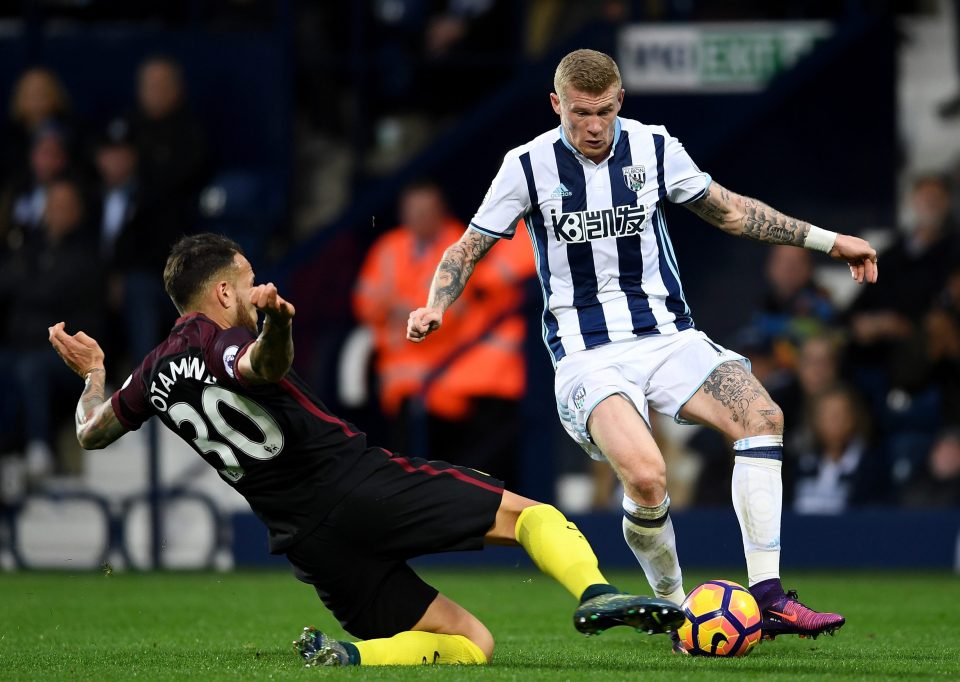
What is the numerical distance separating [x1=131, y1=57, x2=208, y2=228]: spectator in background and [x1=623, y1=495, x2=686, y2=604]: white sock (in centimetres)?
664

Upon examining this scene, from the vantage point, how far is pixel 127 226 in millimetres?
11602

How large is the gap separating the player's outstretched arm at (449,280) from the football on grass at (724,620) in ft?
4.17

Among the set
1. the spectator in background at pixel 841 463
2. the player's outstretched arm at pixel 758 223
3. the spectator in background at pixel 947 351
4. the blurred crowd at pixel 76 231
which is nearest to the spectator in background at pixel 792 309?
the spectator in background at pixel 841 463

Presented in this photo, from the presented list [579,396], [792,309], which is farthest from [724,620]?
[792,309]

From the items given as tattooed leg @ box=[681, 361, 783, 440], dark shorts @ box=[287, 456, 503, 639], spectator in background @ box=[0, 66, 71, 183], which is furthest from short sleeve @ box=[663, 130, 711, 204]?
spectator in background @ box=[0, 66, 71, 183]

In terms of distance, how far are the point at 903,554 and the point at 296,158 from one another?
5965 millimetres

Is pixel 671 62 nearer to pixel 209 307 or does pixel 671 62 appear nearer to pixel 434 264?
pixel 434 264

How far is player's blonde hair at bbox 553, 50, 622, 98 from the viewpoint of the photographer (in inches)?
227

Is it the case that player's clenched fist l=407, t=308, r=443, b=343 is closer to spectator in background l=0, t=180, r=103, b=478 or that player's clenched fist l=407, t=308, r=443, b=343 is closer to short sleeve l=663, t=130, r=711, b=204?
short sleeve l=663, t=130, r=711, b=204

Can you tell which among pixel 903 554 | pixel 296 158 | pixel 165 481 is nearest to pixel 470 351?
pixel 165 481

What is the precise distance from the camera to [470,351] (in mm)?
10539

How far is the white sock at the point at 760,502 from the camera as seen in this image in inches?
228

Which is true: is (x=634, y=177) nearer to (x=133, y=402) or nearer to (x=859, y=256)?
(x=859, y=256)

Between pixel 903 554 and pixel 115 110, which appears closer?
pixel 903 554
